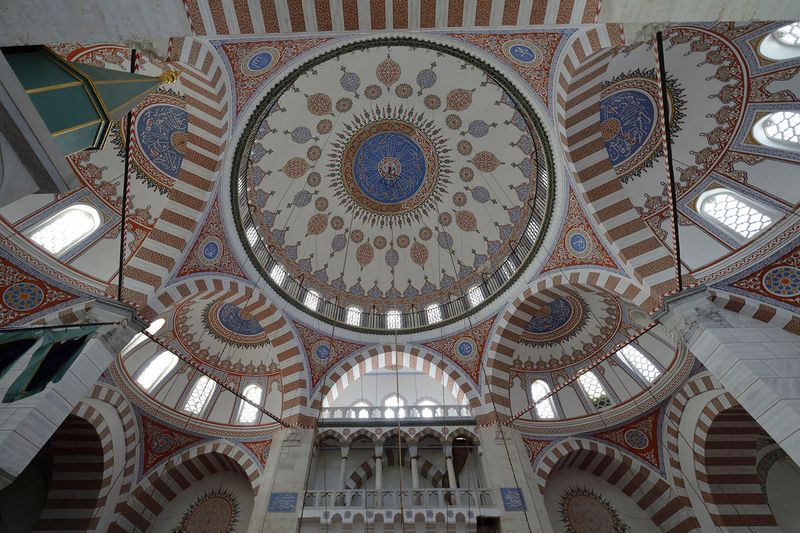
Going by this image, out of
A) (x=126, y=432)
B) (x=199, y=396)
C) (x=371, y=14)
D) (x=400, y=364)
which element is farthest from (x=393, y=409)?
(x=371, y=14)

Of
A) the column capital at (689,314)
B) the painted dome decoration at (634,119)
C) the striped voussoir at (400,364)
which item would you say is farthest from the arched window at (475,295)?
the column capital at (689,314)

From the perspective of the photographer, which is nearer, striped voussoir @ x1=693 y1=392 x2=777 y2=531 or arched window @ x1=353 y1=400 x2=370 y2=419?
striped voussoir @ x1=693 y1=392 x2=777 y2=531

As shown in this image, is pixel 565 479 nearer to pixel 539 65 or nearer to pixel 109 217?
pixel 539 65

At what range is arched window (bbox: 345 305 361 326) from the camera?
1195 centimetres

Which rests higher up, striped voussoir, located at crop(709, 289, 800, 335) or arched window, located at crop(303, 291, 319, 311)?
arched window, located at crop(303, 291, 319, 311)

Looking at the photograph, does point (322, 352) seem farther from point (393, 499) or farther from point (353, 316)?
point (393, 499)

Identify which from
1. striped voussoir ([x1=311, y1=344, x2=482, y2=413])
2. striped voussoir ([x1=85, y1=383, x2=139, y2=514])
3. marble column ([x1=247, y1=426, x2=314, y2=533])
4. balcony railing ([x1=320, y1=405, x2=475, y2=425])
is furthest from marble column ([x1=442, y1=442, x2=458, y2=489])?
striped voussoir ([x1=85, y1=383, x2=139, y2=514])

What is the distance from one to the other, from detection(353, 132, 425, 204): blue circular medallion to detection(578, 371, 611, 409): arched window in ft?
24.8

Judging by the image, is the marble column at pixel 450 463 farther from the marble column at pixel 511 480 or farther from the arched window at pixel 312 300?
the arched window at pixel 312 300

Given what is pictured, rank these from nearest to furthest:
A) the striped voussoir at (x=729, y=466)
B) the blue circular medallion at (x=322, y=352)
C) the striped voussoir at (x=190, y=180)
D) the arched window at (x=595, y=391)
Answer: the striped voussoir at (x=190, y=180) < the striped voussoir at (x=729, y=466) < the arched window at (x=595, y=391) < the blue circular medallion at (x=322, y=352)

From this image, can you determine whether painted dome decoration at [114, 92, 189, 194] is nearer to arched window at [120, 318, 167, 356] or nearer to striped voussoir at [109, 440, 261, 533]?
arched window at [120, 318, 167, 356]

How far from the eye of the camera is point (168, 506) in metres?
10.0

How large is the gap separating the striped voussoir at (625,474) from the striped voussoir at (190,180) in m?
9.29

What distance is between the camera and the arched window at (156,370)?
9977mm
